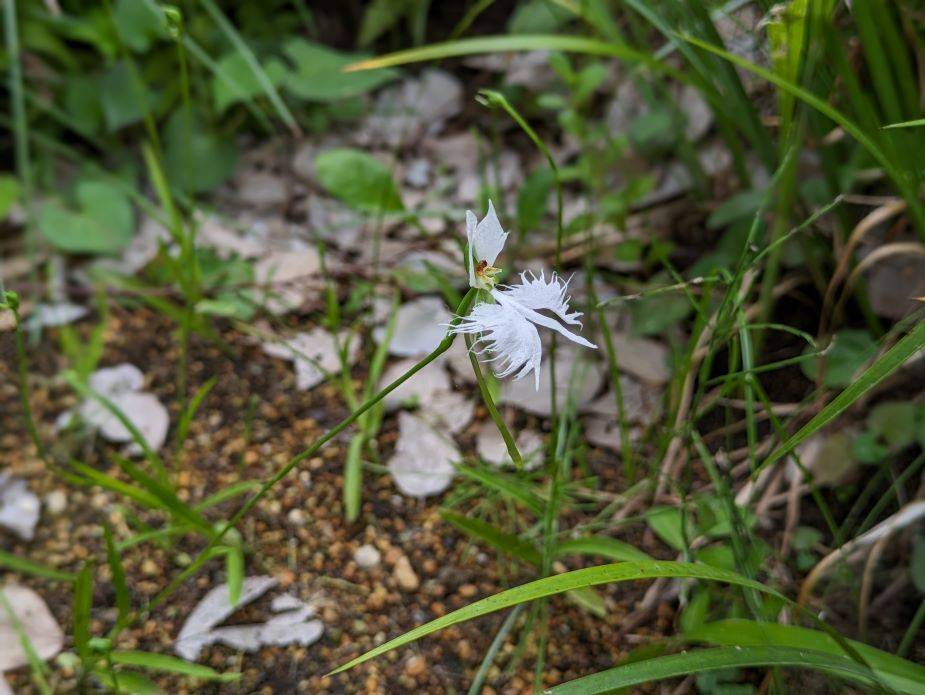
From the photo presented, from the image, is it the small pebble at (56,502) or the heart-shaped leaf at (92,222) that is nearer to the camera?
the small pebble at (56,502)

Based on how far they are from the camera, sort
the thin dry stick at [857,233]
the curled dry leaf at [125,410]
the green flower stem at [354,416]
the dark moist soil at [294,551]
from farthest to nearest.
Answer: the curled dry leaf at [125,410] < the thin dry stick at [857,233] < the dark moist soil at [294,551] < the green flower stem at [354,416]

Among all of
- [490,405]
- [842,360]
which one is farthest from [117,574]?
[842,360]

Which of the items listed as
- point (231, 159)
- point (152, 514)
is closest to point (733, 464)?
point (152, 514)

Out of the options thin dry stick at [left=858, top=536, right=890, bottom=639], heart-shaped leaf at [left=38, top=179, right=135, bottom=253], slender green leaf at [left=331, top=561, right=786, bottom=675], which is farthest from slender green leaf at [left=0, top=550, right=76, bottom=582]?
thin dry stick at [left=858, top=536, right=890, bottom=639]

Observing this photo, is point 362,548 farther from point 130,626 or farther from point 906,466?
point 906,466

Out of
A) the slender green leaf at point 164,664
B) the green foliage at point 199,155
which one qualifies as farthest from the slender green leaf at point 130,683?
the green foliage at point 199,155

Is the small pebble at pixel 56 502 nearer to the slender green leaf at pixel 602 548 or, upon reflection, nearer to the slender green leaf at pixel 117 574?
the slender green leaf at pixel 117 574
